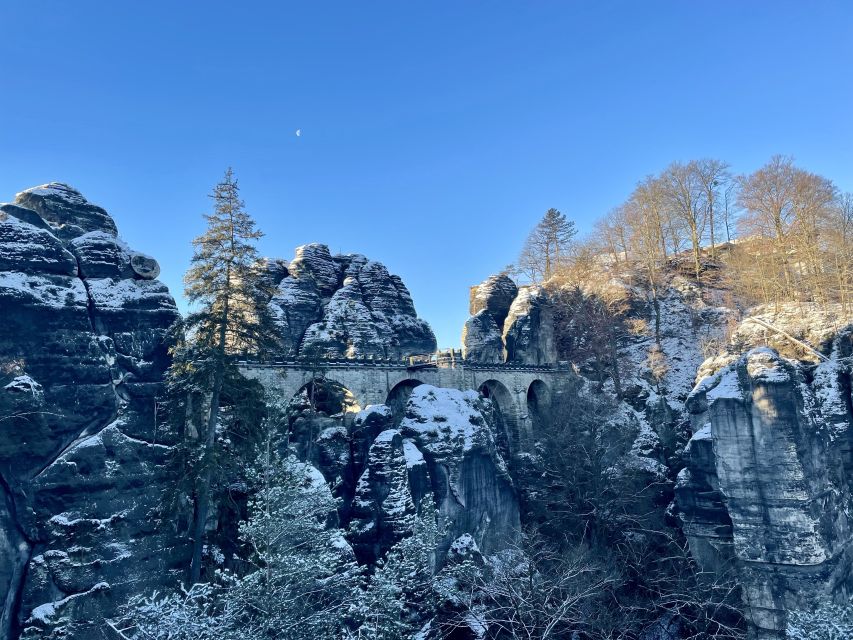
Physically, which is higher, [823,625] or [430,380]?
[430,380]

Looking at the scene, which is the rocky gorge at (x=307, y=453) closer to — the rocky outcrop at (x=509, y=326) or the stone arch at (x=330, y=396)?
the stone arch at (x=330, y=396)

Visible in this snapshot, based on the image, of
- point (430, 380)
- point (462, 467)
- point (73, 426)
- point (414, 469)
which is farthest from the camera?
point (430, 380)

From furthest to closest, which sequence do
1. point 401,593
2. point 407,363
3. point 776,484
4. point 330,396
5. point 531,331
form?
point 531,331 → point 407,363 → point 330,396 → point 776,484 → point 401,593

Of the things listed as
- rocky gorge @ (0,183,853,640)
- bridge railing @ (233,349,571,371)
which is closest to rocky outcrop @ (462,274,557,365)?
bridge railing @ (233,349,571,371)

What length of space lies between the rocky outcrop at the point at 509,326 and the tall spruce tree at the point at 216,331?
2401cm

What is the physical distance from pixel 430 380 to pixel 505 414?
26.8 ft

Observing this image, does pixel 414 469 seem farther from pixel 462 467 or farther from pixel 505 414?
pixel 505 414

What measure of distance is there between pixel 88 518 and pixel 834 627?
22225mm

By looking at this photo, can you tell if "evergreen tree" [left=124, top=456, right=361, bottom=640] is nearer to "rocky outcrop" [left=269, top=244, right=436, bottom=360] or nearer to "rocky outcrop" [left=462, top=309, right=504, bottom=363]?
"rocky outcrop" [left=269, top=244, right=436, bottom=360]

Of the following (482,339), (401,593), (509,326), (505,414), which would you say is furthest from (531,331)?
(401,593)

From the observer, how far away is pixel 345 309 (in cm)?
3631

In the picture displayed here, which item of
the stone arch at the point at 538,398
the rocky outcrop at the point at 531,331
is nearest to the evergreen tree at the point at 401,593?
the stone arch at the point at 538,398

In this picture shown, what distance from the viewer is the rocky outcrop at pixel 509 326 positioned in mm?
41219

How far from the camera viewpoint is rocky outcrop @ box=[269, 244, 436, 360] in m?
34.8
